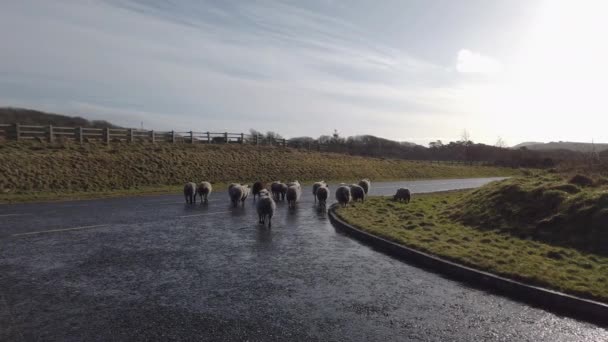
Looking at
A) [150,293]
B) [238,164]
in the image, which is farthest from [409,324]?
[238,164]

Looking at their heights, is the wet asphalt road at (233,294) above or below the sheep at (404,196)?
below

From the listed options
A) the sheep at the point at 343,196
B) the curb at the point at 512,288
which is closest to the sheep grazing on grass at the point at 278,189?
the sheep at the point at 343,196

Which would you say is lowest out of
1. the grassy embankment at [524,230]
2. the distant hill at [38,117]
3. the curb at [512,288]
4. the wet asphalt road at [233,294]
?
the wet asphalt road at [233,294]

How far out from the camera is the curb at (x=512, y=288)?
812 cm

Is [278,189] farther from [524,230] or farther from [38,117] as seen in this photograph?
[38,117]

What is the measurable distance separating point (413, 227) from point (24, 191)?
26227mm

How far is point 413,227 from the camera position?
54.9 feet

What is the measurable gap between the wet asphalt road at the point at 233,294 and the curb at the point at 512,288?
45 centimetres

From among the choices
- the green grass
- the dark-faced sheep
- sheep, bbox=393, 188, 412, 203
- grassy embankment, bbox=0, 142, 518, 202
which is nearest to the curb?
the green grass

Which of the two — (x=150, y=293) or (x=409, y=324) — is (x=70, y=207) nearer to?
(x=150, y=293)

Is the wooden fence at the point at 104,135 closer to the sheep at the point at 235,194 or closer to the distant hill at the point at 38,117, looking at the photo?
the sheep at the point at 235,194

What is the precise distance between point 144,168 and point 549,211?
107 feet

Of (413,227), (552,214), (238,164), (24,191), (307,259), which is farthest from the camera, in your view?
(238,164)

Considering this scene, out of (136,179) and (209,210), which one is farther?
(136,179)
